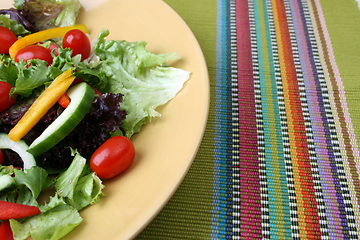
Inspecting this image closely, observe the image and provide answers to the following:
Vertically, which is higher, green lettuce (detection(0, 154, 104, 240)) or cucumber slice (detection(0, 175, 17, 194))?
cucumber slice (detection(0, 175, 17, 194))

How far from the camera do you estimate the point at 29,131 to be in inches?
47.8

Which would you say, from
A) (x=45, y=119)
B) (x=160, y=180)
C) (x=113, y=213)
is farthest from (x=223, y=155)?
(x=45, y=119)

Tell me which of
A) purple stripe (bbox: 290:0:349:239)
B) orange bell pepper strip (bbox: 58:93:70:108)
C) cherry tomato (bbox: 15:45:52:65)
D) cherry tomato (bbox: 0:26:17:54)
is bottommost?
purple stripe (bbox: 290:0:349:239)

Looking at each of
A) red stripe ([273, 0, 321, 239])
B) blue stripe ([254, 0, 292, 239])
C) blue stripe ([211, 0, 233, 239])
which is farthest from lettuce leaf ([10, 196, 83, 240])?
red stripe ([273, 0, 321, 239])

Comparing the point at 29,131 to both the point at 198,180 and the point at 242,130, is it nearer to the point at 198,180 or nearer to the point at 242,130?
the point at 198,180

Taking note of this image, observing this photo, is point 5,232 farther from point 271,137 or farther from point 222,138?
point 271,137

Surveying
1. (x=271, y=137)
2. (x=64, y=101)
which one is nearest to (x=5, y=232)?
(x=64, y=101)

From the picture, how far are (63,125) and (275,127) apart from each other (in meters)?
1.20

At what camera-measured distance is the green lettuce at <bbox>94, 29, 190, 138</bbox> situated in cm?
129

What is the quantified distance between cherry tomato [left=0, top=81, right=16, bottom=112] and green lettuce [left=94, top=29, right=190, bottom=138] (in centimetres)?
46

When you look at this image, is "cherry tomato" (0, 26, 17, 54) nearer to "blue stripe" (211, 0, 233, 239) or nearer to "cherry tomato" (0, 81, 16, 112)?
"cherry tomato" (0, 81, 16, 112)

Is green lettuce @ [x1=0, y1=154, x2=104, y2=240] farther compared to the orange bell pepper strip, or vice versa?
the orange bell pepper strip

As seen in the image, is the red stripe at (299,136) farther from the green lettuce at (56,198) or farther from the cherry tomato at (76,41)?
the cherry tomato at (76,41)

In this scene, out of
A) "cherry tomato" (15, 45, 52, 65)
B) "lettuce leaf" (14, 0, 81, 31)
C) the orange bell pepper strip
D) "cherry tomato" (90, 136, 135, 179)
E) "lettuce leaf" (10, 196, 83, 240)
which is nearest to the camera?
"lettuce leaf" (10, 196, 83, 240)
